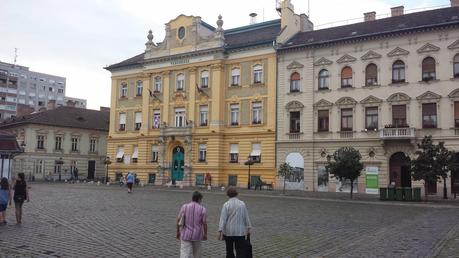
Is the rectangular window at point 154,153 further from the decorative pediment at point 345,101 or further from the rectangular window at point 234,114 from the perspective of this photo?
the decorative pediment at point 345,101

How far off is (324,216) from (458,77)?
22.8 metres

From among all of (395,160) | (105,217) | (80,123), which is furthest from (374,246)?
(80,123)

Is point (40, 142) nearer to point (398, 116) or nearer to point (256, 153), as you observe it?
point (256, 153)

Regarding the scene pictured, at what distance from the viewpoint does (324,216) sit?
66.6 feet

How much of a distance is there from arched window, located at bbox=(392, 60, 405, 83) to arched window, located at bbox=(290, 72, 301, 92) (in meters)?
8.63

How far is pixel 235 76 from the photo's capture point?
1922 inches

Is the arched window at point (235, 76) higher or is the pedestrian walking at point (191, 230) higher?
the arched window at point (235, 76)

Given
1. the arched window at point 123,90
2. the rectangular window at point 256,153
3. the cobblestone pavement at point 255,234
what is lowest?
the cobblestone pavement at point 255,234

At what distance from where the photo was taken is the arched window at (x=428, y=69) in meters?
38.1

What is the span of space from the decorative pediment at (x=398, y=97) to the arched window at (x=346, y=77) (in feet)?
12.8

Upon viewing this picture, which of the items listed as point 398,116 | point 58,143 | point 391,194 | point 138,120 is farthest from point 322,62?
point 58,143

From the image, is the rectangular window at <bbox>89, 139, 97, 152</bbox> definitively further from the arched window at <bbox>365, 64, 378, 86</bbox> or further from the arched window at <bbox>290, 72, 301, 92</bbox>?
the arched window at <bbox>365, 64, 378, 86</bbox>

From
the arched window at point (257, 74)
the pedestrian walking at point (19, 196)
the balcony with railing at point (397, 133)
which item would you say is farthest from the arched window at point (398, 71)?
the pedestrian walking at point (19, 196)

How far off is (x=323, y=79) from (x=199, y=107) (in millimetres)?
13746
